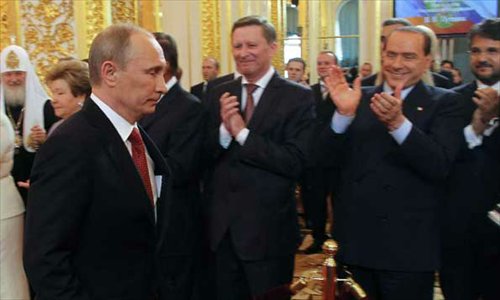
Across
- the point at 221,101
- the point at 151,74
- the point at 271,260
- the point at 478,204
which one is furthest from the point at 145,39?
the point at 478,204

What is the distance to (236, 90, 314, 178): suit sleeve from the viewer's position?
2592 millimetres

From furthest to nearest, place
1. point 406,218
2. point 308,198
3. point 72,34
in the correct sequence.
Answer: point 308,198, point 72,34, point 406,218

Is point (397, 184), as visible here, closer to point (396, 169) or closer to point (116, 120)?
point (396, 169)

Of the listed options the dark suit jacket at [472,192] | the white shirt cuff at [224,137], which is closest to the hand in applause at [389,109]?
the dark suit jacket at [472,192]

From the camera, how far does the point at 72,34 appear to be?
423 cm

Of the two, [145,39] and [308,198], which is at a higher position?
[145,39]

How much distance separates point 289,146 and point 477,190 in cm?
92

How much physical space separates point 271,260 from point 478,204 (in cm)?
102

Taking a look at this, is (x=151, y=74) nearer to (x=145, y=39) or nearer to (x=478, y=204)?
(x=145, y=39)

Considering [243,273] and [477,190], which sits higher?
[477,190]

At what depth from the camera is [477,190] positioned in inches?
109

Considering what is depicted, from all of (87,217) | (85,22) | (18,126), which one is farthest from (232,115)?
(85,22)

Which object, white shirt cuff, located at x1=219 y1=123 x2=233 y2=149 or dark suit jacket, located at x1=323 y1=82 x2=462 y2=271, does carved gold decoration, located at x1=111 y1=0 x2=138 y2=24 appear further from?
dark suit jacket, located at x1=323 y1=82 x2=462 y2=271

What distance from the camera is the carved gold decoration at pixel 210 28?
24.2 ft
